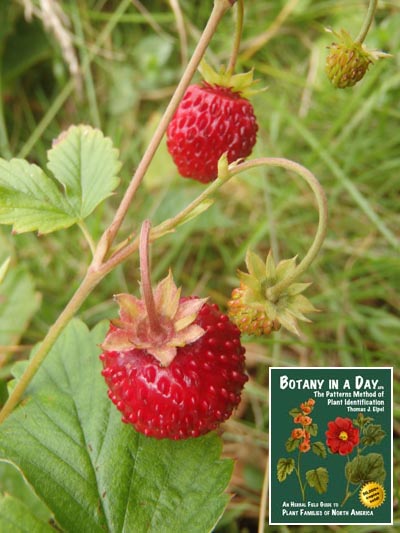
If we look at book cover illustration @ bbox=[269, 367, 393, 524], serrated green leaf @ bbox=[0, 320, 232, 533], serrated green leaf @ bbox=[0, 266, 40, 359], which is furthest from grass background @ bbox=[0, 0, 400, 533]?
serrated green leaf @ bbox=[0, 320, 232, 533]

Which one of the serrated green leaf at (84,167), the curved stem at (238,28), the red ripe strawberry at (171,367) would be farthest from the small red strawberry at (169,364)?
the curved stem at (238,28)

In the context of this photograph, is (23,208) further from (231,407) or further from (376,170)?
(376,170)

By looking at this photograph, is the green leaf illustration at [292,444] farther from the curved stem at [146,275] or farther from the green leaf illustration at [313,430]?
the curved stem at [146,275]

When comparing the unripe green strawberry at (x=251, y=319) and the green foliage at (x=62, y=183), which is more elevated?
the green foliage at (x=62, y=183)

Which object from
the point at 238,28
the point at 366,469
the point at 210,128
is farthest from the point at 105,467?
the point at 238,28

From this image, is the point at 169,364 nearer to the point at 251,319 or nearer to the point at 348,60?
the point at 251,319
